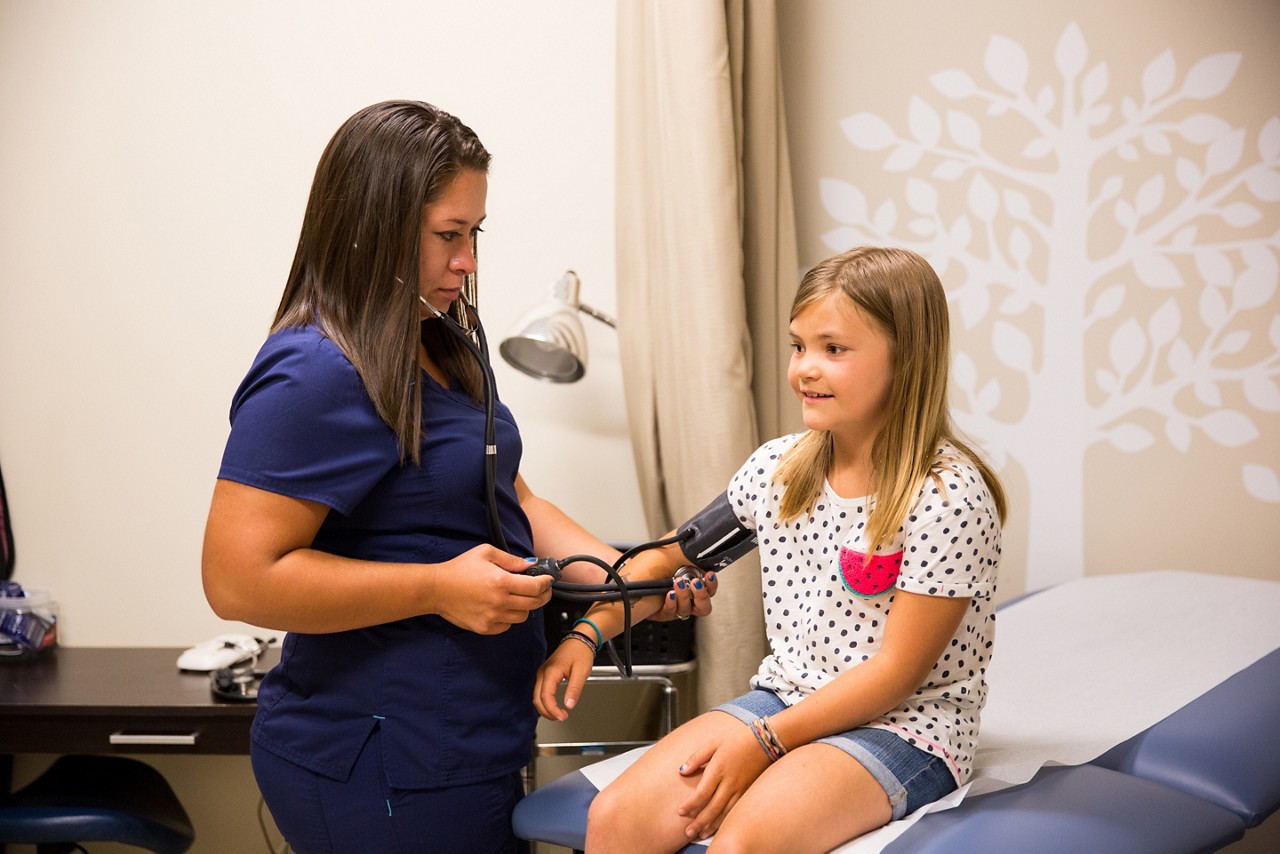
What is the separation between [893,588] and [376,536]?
1.90 feet

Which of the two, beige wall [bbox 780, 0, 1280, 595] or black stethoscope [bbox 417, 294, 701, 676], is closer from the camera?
black stethoscope [bbox 417, 294, 701, 676]

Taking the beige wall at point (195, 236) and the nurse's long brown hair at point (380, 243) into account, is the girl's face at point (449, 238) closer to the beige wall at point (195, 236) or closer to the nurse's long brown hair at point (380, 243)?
the nurse's long brown hair at point (380, 243)

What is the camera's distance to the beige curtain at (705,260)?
2068 millimetres

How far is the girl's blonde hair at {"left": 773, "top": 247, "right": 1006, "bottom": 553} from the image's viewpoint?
128 cm

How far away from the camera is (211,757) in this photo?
247 centimetres

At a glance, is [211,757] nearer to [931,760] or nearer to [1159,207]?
[931,760]

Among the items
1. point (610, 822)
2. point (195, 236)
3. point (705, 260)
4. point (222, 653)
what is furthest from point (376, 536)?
point (195, 236)

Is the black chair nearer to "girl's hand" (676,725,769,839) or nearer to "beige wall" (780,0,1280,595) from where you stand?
"girl's hand" (676,725,769,839)

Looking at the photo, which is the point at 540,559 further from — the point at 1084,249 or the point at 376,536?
the point at 1084,249

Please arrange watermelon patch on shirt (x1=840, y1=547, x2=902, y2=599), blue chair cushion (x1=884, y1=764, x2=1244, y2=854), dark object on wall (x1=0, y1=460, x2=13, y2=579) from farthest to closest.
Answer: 1. dark object on wall (x1=0, y1=460, x2=13, y2=579)
2. watermelon patch on shirt (x1=840, y1=547, x2=902, y2=599)
3. blue chair cushion (x1=884, y1=764, x2=1244, y2=854)

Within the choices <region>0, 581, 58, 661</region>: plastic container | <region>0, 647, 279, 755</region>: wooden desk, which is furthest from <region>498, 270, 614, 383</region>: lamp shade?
<region>0, 581, 58, 661</region>: plastic container

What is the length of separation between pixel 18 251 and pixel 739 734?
204 cm

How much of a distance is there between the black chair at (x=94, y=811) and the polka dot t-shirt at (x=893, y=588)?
122 centimetres

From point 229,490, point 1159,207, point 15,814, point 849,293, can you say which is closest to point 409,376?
point 229,490
